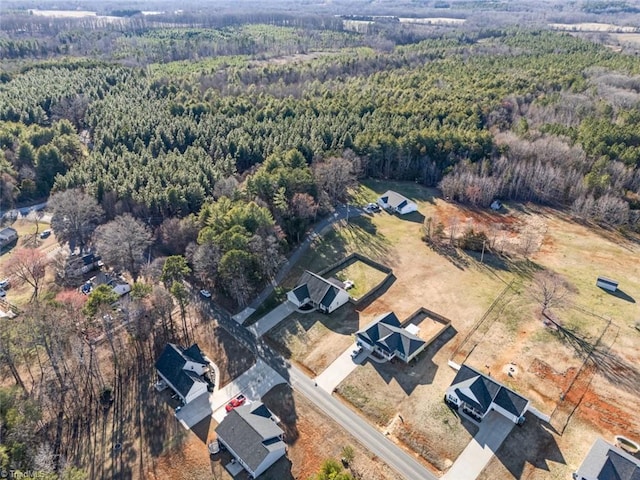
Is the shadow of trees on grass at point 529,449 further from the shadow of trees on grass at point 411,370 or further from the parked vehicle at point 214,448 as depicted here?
the parked vehicle at point 214,448

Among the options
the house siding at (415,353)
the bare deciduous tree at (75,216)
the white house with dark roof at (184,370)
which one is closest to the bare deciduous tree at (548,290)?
the house siding at (415,353)

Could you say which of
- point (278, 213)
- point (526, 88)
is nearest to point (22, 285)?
point (278, 213)

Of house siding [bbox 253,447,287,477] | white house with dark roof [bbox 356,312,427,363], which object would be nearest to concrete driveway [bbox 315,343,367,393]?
white house with dark roof [bbox 356,312,427,363]

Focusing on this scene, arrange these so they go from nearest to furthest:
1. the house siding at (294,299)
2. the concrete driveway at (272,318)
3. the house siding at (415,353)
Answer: the house siding at (415,353), the concrete driveway at (272,318), the house siding at (294,299)

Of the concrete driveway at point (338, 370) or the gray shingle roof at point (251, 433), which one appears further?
the concrete driveway at point (338, 370)

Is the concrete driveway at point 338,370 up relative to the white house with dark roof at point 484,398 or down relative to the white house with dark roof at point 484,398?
down

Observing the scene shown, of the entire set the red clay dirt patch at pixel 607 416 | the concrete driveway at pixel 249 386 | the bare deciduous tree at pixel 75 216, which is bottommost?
the red clay dirt patch at pixel 607 416

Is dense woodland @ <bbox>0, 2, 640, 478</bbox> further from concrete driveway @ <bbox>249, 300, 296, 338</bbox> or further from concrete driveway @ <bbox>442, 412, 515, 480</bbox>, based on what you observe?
concrete driveway @ <bbox>442, 412, 515, 480</bbox>
